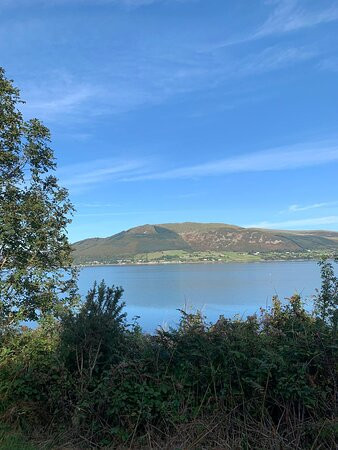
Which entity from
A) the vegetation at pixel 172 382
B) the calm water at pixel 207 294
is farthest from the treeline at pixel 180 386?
the calm water at pixel 207 294

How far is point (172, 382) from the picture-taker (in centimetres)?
466

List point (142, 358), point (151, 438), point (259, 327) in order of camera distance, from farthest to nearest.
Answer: point (259, 327) < point (142, 358) < point (151, 438)

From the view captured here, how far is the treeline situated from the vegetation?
0.01 meters

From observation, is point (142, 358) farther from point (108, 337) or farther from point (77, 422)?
point (77, 422)

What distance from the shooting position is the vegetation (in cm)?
428

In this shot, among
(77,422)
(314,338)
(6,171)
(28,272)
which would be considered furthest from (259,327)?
(6,171)

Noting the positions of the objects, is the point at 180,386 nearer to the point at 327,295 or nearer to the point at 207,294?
the point at 327,295

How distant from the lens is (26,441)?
4.48m

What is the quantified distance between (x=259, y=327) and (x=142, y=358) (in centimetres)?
158

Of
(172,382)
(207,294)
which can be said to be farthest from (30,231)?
(207,294)

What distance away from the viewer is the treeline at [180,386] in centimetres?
427

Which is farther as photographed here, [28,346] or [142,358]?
[28,346]

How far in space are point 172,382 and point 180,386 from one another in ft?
0.45

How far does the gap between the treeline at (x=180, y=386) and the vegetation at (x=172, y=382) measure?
0.5 inches
